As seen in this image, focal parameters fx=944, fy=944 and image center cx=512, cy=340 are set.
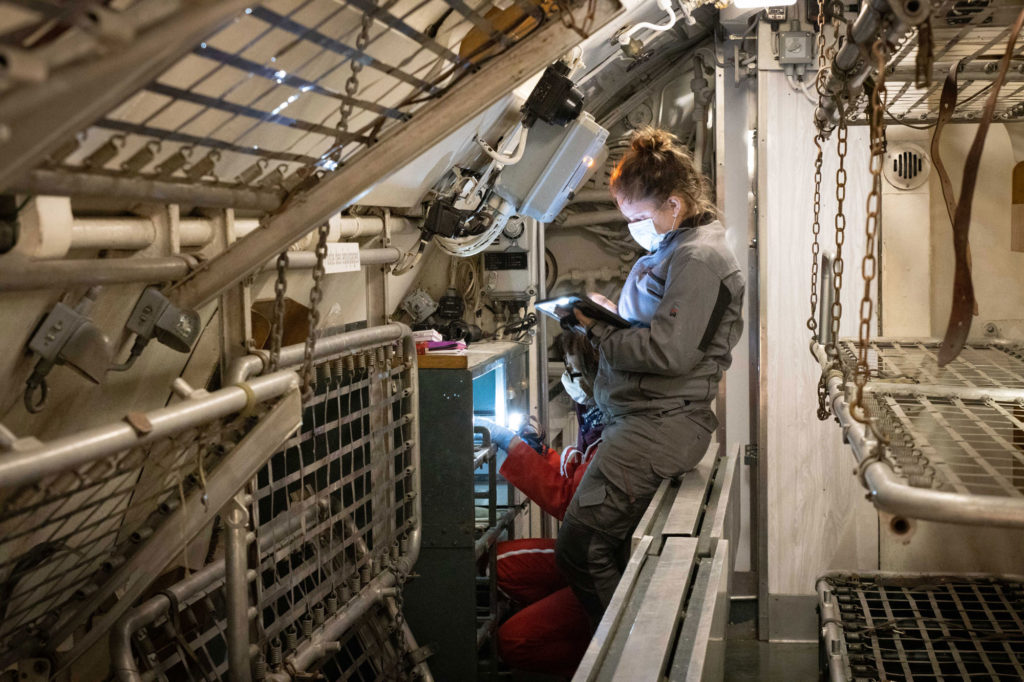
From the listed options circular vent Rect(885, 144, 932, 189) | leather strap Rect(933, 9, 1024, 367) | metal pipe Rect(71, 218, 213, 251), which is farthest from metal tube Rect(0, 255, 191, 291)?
circular vent Rect(885, 144, 932, 189)

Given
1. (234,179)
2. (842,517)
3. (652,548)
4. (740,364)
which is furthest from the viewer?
(740,364)

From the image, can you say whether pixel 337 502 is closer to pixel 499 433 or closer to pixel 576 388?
pixel 499 433

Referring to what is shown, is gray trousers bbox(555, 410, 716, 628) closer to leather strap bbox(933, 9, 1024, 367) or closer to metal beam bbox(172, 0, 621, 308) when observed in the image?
leather strap bbox(933, 9, 1024, 367)

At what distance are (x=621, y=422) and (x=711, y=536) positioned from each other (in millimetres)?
916

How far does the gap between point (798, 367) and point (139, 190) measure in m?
4.00

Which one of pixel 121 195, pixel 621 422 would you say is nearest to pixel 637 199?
pixel 621 422

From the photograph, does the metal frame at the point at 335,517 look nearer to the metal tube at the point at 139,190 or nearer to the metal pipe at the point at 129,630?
the metal pipe at the point at 129,630

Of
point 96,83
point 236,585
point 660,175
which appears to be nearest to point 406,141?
point 96,83

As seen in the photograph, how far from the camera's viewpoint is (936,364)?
2.89 m

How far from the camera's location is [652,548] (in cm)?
272

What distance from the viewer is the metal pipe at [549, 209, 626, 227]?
240 inches

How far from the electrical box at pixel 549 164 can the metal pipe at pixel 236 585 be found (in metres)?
1.95

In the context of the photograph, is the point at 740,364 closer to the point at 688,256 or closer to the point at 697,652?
the point at 688,256

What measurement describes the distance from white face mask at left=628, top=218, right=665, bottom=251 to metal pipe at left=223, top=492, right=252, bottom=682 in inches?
87.4
